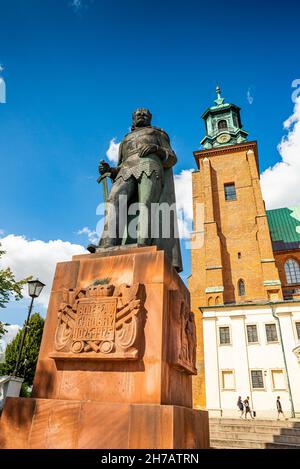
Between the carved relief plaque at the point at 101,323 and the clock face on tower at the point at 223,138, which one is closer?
the carved relief plaque at the point at 101,323

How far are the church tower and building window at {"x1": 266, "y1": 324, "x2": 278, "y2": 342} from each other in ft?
9.07

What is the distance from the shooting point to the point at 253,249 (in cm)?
3012

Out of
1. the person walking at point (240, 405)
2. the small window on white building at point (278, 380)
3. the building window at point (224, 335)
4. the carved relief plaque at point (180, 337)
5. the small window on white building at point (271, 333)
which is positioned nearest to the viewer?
the carved relief plaque at point (180, 337)

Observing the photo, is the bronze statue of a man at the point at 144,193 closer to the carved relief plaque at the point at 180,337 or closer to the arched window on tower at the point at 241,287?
the carved relief plaque at the point at 180,337

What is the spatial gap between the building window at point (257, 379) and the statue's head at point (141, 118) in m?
22.4

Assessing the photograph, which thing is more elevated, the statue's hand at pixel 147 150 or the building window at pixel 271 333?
the building window at pixel 271 333

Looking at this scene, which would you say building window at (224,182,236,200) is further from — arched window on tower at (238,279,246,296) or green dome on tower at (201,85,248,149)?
arched window on tower at (238,279,246,296)

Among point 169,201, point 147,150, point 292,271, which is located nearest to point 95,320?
point 169,201

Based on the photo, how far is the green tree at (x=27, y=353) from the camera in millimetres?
32188

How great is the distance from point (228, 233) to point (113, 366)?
99.6 feet

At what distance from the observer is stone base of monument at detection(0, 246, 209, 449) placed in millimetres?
2648

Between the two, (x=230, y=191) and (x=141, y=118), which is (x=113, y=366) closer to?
(x=141, y=118)

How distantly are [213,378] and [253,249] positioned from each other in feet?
43.0

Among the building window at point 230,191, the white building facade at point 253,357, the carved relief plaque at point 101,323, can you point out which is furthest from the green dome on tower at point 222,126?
the carved relief plaque at point 101,323
